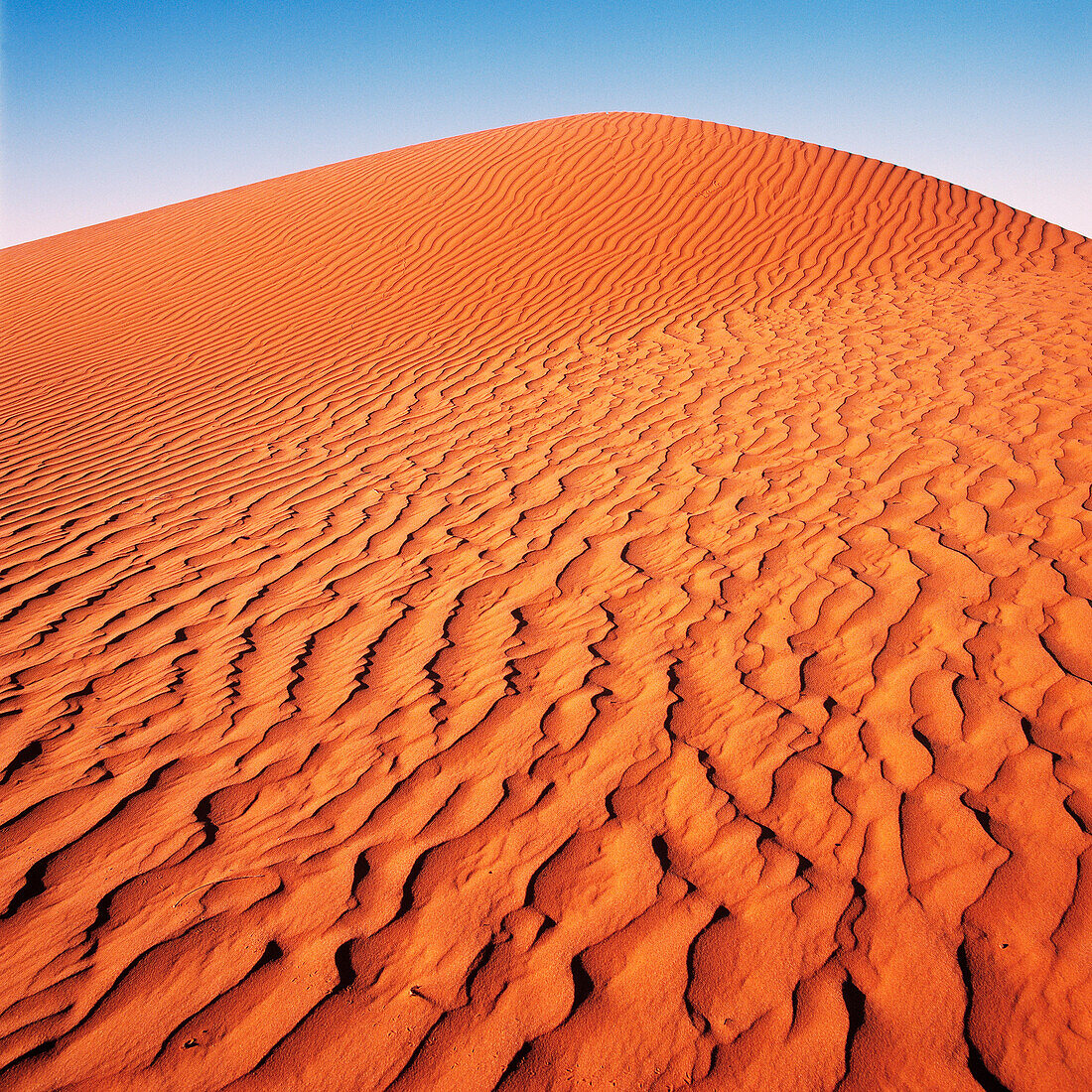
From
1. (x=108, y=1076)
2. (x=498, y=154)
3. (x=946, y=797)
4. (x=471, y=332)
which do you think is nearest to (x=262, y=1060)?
(x=108, y=1076)

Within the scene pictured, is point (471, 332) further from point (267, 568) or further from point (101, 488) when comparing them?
point (267, 568)

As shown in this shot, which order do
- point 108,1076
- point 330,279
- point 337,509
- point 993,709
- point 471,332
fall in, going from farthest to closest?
point 330,279, point 471,332, point 337,509, point 993,709, point 108,1076

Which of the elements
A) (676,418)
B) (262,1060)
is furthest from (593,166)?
(262,1060)

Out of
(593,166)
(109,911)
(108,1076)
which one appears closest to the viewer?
(108,1076)

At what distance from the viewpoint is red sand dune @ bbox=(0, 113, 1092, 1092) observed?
1771mm

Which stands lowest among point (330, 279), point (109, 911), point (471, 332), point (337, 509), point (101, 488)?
point (109, 911)

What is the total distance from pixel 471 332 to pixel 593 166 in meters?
5.69

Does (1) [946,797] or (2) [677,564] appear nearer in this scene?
(1) [946,797]

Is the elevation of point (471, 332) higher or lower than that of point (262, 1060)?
higher

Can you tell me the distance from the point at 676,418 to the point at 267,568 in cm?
303

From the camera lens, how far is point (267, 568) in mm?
4059

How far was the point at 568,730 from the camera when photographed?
2.70 meters

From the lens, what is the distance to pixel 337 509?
474cm

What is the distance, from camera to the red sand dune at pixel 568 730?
1.77 m
